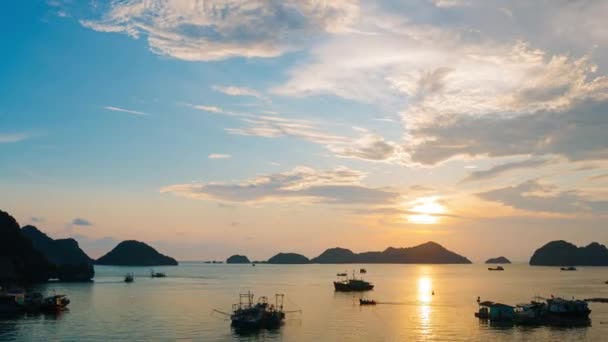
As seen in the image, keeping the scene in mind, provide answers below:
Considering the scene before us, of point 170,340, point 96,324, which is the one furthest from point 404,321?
point 96,324

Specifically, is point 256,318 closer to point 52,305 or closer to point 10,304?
point 52,305

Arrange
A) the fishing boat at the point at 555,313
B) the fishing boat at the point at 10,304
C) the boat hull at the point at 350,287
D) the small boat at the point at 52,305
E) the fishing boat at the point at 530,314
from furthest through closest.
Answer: the boat hull at the point at 350,287, the small boat at the point at 52,305, the fishing boat at the point at 10,304, the fishing boat at the point at 555,313, the fishing boat at the point at 530,314

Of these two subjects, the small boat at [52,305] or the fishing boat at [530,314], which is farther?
the small boat at [52,305]

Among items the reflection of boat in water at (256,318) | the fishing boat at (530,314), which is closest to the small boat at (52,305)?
the reflection of boat in water at (256,318)

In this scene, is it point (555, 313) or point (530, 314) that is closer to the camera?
point (530, 314)

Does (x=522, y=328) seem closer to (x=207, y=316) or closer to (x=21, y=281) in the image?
(x=207, y=316)

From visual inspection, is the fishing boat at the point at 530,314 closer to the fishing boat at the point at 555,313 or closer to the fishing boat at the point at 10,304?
the fishing boat at the point at 555,313

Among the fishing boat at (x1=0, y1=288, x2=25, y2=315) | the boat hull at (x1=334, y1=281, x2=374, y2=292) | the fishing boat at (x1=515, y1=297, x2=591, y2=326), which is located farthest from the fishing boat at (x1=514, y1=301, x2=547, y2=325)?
the fishing boat at (x1=0, y1=288, x2=25, y2=315)

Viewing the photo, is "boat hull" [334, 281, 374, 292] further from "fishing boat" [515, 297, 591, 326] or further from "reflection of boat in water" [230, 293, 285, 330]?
"reflection of boat in water" [230, 293, 285, 330]

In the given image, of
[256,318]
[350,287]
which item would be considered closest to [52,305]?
[256,318]

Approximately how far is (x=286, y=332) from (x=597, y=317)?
211 ft

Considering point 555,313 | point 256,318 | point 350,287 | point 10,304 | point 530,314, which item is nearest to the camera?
point 256,318

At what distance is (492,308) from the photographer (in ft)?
338

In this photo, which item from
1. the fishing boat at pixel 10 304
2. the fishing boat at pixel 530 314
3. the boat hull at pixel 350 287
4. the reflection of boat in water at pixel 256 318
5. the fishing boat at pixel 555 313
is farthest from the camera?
the boat hull at pixel 350 287
